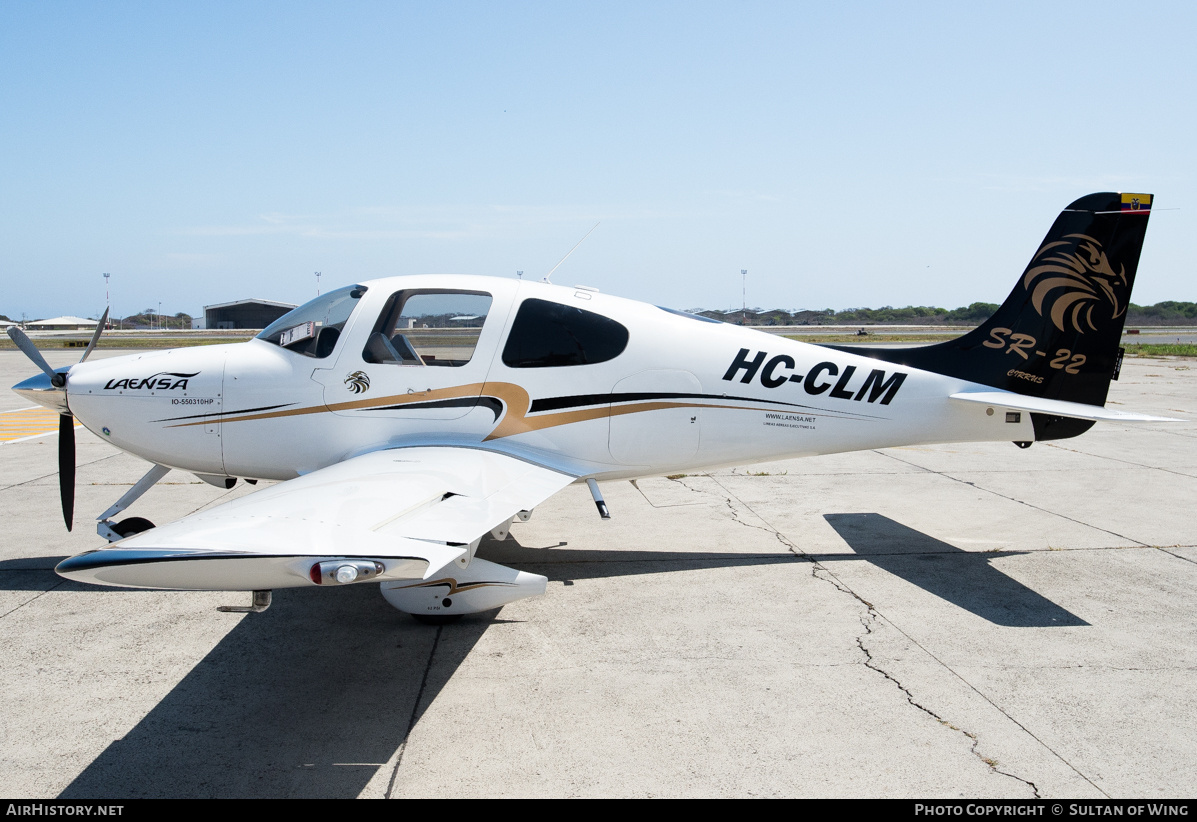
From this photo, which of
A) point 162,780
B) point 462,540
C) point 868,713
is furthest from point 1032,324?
point 162,780

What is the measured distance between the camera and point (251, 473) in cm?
626

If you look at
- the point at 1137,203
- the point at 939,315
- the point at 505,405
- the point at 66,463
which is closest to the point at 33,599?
the point at 66,463

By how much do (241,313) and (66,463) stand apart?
7359cm

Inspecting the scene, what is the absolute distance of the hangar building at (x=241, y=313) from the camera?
2726 inches

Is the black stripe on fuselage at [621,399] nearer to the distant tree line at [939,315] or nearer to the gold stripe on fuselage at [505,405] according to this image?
the gold stripe on fuselage at [505,405]

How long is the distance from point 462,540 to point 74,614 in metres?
3.46

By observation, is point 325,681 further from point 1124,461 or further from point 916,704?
point 1124,461

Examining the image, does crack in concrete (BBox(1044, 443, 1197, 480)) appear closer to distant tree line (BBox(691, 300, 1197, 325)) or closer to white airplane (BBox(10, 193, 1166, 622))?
white airplane (BBox(10, 193, 1166, 622))

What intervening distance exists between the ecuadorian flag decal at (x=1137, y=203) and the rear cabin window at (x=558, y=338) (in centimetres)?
452

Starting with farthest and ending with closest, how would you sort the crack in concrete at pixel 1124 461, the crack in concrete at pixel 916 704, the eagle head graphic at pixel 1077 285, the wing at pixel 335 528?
the crack in concrete at pixel 1124 461 → the eagle head graphic at pixel 1077 285 → the crack in concrete at pixel 916 704 → the wing at pixel 335 528

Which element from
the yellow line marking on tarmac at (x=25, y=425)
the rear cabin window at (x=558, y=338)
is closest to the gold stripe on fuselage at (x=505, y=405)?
the rear cabin window at (x=558, y=338)

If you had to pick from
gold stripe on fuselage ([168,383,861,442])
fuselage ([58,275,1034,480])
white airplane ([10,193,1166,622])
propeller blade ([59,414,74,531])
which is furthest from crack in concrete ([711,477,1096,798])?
propeller blade ([59,414,74,531])

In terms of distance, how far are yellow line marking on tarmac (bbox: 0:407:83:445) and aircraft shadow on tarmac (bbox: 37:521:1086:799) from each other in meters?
8.47

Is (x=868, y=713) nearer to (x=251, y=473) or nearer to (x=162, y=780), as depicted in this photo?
(x=162, y=780)
